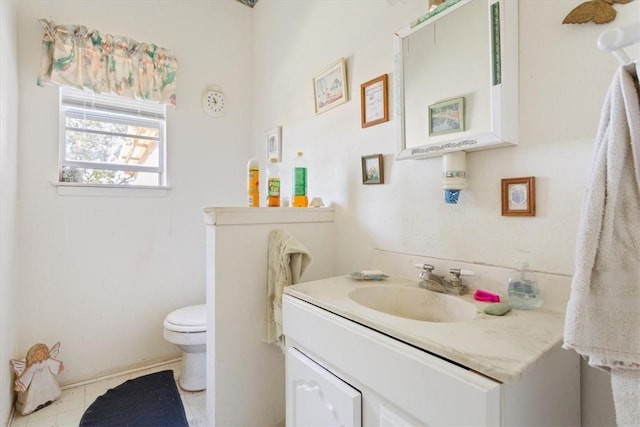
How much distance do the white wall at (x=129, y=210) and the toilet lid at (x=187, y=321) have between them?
0.34 metres

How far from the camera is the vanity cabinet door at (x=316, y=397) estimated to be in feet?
2.77

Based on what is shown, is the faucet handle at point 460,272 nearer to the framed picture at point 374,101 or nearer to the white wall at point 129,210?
the framed picture at point 374,101

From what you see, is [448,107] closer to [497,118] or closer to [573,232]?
[497,118]

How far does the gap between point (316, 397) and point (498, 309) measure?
2.01ft

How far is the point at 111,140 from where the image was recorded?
2.09m

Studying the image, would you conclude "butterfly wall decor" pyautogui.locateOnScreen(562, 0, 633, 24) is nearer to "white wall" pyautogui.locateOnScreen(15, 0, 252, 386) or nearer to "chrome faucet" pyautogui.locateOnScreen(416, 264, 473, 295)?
"chrome faucet" pyautogui.locateOnScreen(416, 264, 473, 295)

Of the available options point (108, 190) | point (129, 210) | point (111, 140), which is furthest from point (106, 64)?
point (129, 210)

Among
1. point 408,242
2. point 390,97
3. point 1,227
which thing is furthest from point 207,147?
point 408,242

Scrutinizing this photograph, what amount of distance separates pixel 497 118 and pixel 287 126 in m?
1.37

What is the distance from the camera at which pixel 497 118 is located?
3.13ft

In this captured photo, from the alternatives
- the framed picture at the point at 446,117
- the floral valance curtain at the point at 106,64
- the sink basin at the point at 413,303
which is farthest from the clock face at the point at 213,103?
the sink basin at the point at 413,303

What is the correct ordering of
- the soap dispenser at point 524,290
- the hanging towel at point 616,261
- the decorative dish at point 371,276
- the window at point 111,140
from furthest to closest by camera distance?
the window at point 111,140, the decorative dish at point 371,276, the soap dispenser at point 524,290, the hanging towel at point 616,261

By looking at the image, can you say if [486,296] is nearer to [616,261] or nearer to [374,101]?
[616,261]

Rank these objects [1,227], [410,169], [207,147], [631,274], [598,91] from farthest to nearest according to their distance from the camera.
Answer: [207,147] → [1,227] → [410,169] → [598,91] → [631,274]
